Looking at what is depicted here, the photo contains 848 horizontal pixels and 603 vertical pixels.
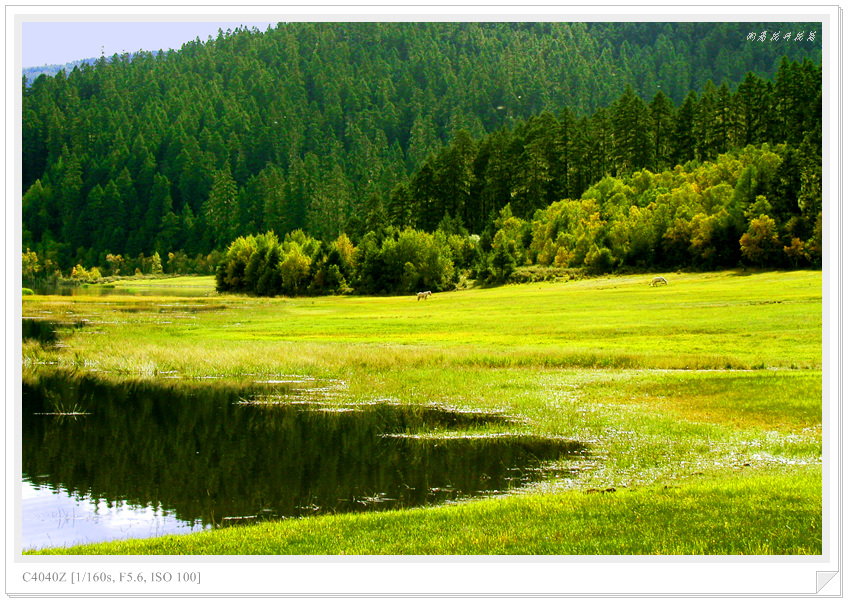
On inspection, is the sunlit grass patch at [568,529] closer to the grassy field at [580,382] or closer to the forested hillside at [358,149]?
the grassy field at [580,382]

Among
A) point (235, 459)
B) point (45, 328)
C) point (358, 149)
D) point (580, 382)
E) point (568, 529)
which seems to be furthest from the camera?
point (358, 149)

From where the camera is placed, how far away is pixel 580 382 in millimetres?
30188

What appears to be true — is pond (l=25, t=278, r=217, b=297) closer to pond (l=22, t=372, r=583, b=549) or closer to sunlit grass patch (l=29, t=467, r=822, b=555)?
pond (l=22, t=372, r=583, b=549)

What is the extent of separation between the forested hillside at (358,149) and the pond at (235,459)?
8348 millimetres

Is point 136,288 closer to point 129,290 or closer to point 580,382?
Result: point 129,290

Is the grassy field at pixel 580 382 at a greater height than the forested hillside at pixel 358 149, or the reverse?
the forested hillside at pixel 358 149

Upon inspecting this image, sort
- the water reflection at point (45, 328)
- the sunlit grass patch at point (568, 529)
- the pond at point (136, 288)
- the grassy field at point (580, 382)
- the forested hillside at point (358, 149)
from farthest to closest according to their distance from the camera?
the pond at point (136, 288) → the forested hillside at point (358, 149) → the water reflection at point (45, 328) → the grassy field at point (580, 382) → the sunlit grass patch at point (568, 529)

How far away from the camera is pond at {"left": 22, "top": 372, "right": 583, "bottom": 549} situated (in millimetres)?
16734

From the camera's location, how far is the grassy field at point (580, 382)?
1347 cm

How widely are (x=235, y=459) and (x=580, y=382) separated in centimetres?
1457

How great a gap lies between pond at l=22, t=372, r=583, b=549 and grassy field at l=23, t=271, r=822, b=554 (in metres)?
1.53

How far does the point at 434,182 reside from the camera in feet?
367

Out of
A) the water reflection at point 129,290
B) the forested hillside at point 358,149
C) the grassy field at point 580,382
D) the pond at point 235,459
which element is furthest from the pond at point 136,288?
the pond at point 235,459

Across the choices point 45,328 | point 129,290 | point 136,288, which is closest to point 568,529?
point 45,328
